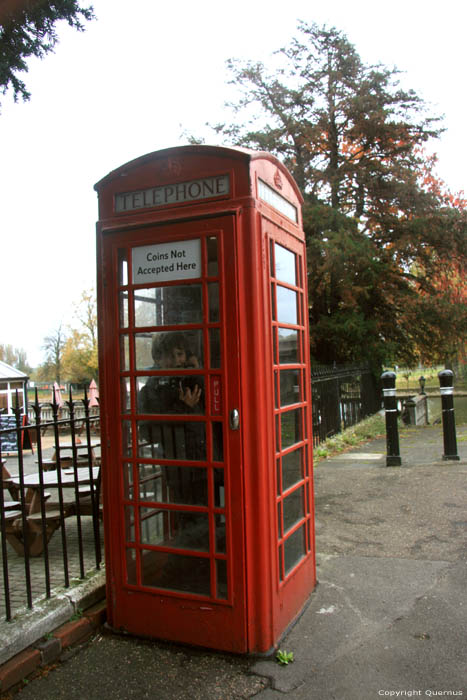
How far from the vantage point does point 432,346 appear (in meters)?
17.8

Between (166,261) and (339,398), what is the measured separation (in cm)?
945

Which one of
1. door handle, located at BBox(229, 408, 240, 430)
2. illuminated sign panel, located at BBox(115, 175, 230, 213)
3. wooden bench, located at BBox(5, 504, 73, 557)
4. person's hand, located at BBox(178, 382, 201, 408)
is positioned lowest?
wooden bench, located at BBox(5, 504, 73, 557)

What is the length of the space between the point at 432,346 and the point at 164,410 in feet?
52.9

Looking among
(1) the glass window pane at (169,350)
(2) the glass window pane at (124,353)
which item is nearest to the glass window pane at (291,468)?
(1) the glass window pane at (169,350)

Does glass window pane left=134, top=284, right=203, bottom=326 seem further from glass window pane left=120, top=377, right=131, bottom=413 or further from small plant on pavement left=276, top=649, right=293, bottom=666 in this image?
small plant on pavement left=276, top=649, right=293, bottom=666

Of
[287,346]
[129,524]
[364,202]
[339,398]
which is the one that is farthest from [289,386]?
[364,202]

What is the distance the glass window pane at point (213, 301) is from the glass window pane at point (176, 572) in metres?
1.37

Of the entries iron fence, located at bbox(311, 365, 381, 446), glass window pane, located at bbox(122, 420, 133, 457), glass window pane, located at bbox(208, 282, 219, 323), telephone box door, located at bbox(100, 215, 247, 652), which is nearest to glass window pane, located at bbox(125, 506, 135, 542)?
telephone box door, located at bbox(100, 215, 247, 652)

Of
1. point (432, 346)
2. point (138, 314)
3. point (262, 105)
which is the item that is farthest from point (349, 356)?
point (138, 314)

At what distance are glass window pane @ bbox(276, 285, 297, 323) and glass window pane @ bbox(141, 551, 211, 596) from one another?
4.93 feet

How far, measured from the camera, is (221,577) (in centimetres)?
307

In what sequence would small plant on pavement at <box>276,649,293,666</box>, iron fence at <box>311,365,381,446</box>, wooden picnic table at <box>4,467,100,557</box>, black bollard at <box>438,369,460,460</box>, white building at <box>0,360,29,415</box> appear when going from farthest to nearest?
white building at <box>0,360,29,415</box> → iron fence at <box>311,365,381,446</box> → black bollard at <box>438,369,460,460</box> → wooden picnic table at <box>4,467,100,557</box> → small plant on pavement at <box>276,649,293,666</box>

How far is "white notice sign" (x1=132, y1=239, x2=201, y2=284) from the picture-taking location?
3.11 metres

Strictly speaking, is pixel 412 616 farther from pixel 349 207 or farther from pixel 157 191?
pixel 349 207
